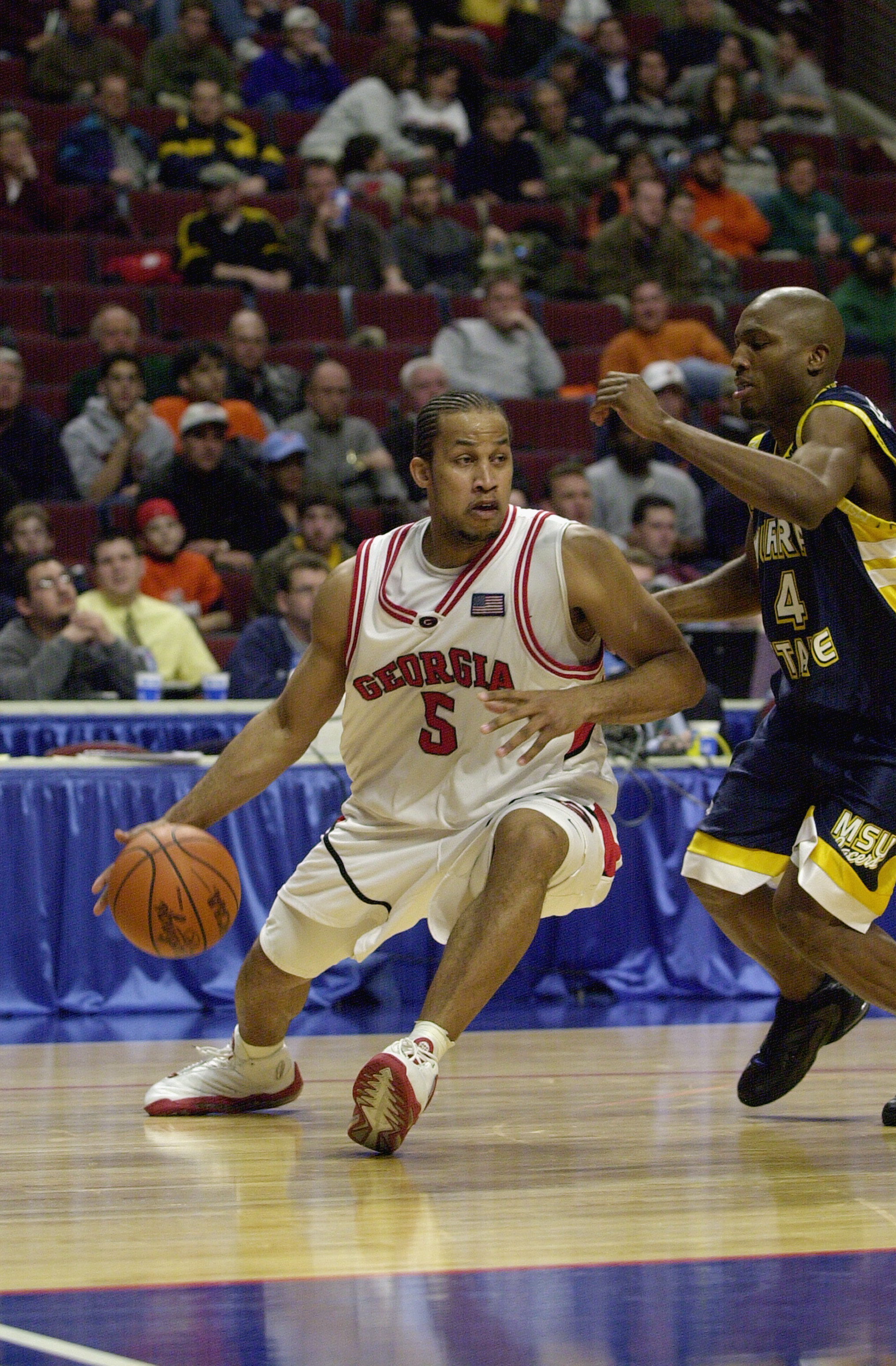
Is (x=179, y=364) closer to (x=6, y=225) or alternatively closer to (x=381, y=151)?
(x=6, y=225)

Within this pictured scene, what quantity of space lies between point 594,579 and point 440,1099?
1351mm

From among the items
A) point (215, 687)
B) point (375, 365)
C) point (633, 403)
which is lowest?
point (215, 687)

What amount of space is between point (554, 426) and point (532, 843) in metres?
7.23

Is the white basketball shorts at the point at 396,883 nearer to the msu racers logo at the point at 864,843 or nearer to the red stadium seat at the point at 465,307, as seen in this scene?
the msu racers logo at the point at 864,843

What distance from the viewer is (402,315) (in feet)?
34.9

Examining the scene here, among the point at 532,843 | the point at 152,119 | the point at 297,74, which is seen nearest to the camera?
the point at 532,843

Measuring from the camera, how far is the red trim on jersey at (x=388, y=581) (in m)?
3.49

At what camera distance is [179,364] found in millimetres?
9242

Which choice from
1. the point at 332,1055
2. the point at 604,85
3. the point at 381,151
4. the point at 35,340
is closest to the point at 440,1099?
the point at 332,1055

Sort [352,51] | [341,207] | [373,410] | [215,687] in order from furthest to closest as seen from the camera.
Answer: [352,51] → [341,207] → [373,410] → [215,687]

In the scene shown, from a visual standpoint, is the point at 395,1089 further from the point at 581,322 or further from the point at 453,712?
the point at 581,322

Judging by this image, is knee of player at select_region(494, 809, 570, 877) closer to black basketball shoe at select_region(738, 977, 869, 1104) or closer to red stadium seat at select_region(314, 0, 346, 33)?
black basketball shoe at select_region(738, 977, 869, 1104)

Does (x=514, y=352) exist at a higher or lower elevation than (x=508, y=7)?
lower

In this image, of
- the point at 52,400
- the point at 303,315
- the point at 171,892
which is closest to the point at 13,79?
the point at 303,315
